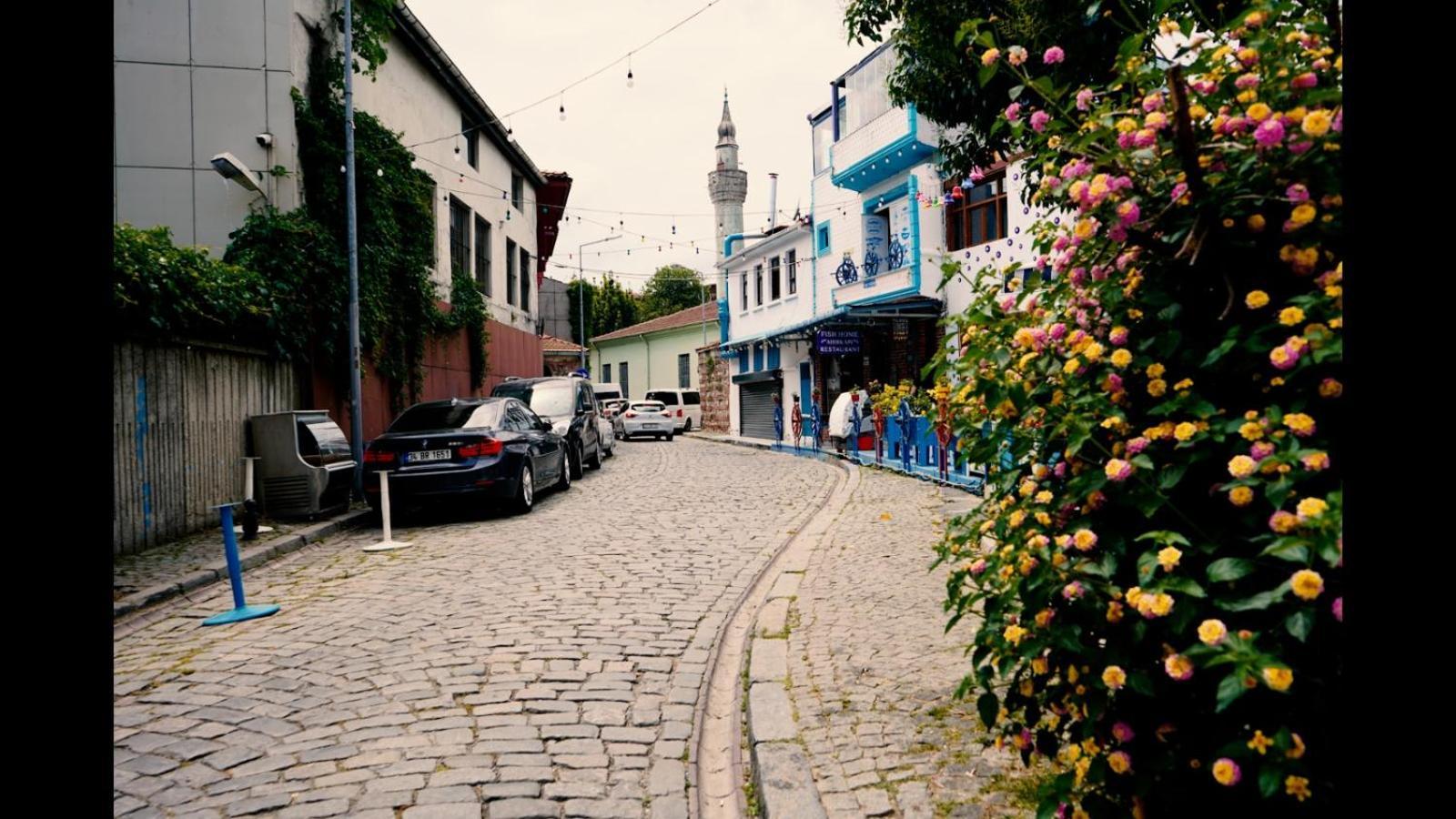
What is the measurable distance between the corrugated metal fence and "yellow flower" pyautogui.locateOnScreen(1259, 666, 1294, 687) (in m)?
9.06

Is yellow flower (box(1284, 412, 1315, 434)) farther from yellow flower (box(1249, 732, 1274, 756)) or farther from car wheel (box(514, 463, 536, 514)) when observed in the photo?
car wheel (box(514, 463, 536, 514))

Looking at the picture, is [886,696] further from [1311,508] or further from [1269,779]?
[1311,508]

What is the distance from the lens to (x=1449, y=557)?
2.90 feet

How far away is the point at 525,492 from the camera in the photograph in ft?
37.9

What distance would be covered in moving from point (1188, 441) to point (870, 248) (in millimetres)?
22246

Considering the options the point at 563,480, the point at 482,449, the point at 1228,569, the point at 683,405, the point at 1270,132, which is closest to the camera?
the point at 1228,569

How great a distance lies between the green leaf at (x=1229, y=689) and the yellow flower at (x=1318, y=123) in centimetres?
113

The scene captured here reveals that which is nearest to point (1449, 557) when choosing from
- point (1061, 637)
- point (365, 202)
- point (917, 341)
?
point (1061, 637)

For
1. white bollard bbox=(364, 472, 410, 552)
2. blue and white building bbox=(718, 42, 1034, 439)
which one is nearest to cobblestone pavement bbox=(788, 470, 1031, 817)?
white bollard bbox=(364, 472, 410, 552)

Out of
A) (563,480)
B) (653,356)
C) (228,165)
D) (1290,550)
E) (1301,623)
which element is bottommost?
(563,480)

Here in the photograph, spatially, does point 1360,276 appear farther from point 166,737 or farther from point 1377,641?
point 166,737

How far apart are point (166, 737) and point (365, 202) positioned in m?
12.2

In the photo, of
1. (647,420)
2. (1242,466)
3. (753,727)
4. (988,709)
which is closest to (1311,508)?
(1242,466)

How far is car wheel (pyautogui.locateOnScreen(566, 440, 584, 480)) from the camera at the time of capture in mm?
15627
